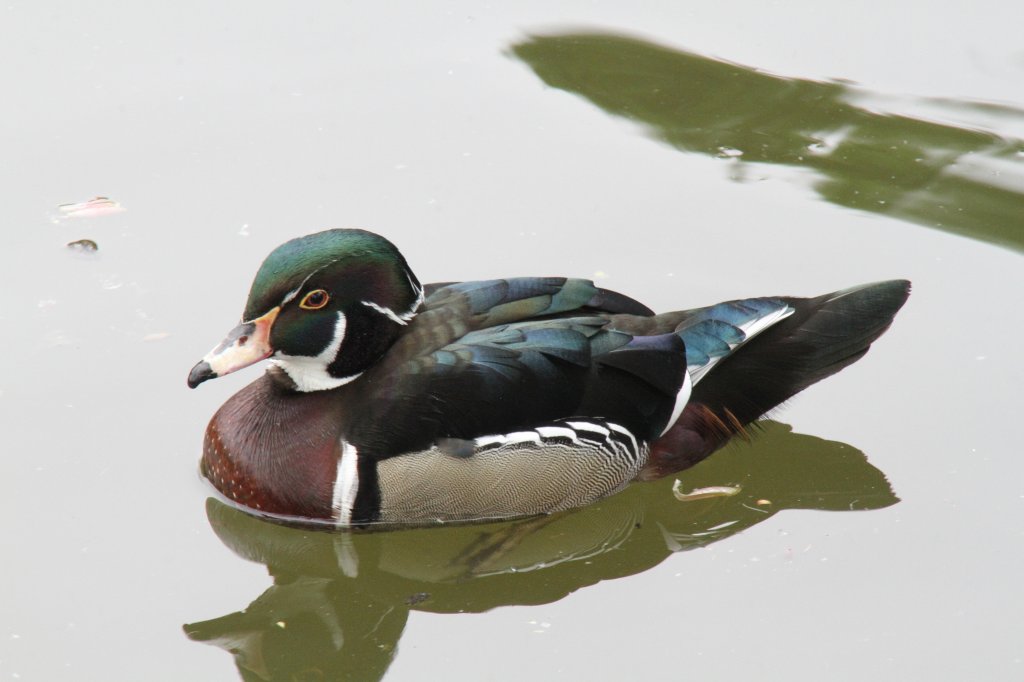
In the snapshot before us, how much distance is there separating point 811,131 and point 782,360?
2665mm

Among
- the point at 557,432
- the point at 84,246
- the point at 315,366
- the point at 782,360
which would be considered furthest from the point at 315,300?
the point at 84,246

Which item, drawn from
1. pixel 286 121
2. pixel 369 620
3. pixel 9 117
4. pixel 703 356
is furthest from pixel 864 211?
pixel 9 117

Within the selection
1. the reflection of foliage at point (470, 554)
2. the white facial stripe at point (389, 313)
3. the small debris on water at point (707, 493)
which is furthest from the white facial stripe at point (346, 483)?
the small debris on water at point (707, 493)

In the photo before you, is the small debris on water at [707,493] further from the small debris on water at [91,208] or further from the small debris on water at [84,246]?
the small debris on water at [91,208]

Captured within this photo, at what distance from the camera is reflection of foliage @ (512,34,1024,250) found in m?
8.36

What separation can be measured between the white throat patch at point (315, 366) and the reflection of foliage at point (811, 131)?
3284 mm

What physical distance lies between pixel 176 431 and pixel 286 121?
8.59 feet

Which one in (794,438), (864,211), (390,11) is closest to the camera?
(794,438)

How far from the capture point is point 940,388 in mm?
7141

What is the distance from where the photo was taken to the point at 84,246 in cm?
779

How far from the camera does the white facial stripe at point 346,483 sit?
610cm

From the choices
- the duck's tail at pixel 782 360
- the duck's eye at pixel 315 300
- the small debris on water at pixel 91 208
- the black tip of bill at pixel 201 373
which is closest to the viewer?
the black tip of bill at pixel 201 373

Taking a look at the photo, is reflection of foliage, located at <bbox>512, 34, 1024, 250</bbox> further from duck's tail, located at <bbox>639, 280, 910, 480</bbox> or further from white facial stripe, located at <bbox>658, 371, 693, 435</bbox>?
white facial stripe, located at <bbox>658, 371, 693, 435</bbox>

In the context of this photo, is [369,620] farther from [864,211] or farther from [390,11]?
[390,11]
